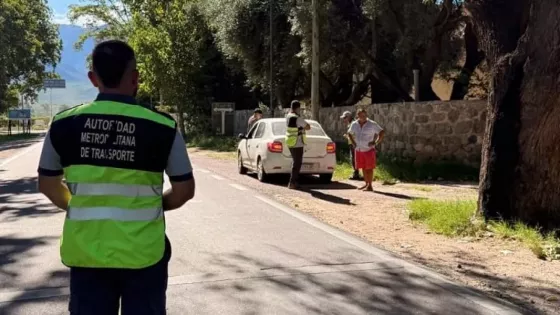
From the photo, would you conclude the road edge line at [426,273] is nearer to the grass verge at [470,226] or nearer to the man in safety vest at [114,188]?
the grass verge at [470,226]

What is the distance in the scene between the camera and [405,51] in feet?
61.9

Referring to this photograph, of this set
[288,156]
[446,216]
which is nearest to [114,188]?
[446,216]

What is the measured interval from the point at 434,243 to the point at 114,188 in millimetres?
5732

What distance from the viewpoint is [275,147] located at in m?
14.0

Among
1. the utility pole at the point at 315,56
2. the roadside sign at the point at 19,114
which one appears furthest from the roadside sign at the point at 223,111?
the roadside sign at the point at 19,114

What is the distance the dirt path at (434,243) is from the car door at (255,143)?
1.48 metres

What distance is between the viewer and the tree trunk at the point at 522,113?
7.52m

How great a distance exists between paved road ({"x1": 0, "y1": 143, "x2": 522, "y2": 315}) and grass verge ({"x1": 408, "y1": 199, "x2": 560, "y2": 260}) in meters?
1.41

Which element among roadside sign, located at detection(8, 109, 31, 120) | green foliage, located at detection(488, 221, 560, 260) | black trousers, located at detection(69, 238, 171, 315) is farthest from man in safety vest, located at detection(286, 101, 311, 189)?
roadside sign, located at detection(8, 109, 31, 120)

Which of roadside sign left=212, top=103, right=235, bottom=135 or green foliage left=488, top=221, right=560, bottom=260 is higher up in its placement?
roadside sign left=212, top=103, right=235, bottom=135

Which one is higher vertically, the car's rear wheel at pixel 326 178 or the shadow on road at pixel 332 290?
the car's rear wheel at pixel 326 178

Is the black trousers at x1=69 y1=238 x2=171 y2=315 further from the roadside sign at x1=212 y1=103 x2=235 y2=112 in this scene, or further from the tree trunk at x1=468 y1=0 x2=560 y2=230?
the roadside sign at x1=212 y1=103 x2=235 y2=112

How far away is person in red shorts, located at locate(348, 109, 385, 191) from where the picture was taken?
12.9m

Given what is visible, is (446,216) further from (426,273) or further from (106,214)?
(106,214)
